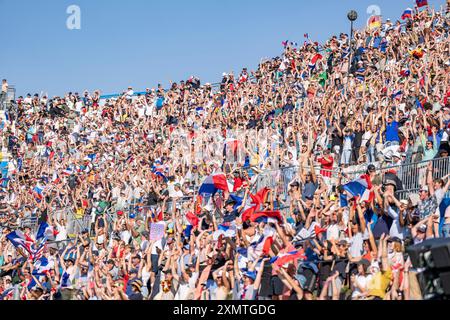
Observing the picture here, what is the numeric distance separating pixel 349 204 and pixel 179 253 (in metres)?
→ 3.33

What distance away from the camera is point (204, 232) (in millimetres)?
19156

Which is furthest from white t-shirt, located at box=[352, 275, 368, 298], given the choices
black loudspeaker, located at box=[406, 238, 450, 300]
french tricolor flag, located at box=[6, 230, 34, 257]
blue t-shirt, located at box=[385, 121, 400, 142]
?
french tricolor flag, located at box=[6, 230, 34, 257]

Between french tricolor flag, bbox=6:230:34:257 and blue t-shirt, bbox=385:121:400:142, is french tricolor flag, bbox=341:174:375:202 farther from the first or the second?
french tricolor flag, bbox=6:230:34:257

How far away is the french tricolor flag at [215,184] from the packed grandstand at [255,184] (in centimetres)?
4

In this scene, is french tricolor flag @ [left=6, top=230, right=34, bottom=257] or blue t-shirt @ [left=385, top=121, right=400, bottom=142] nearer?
blue t-shirt @ [left=385, top=121, right=400, bottom=142]

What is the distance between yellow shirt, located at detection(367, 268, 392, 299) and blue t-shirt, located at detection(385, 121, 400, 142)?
6788 mm

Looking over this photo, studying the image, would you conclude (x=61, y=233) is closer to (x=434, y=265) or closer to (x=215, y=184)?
(x=215, y=184)

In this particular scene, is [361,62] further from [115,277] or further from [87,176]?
[115,277]

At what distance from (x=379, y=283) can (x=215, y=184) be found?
819 centimetres

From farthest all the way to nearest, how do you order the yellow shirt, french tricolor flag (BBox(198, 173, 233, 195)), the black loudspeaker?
1. french tricolor flag (BBox(198, 173, 233, 195))
2. the yellow shirt
3. the black loudspeaker

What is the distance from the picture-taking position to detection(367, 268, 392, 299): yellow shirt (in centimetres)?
1402

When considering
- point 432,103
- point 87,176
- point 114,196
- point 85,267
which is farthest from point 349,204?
point 87,176

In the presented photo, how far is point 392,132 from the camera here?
20.7 m

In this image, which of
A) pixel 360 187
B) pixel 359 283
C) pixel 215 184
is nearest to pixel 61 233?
pixel 215 184
